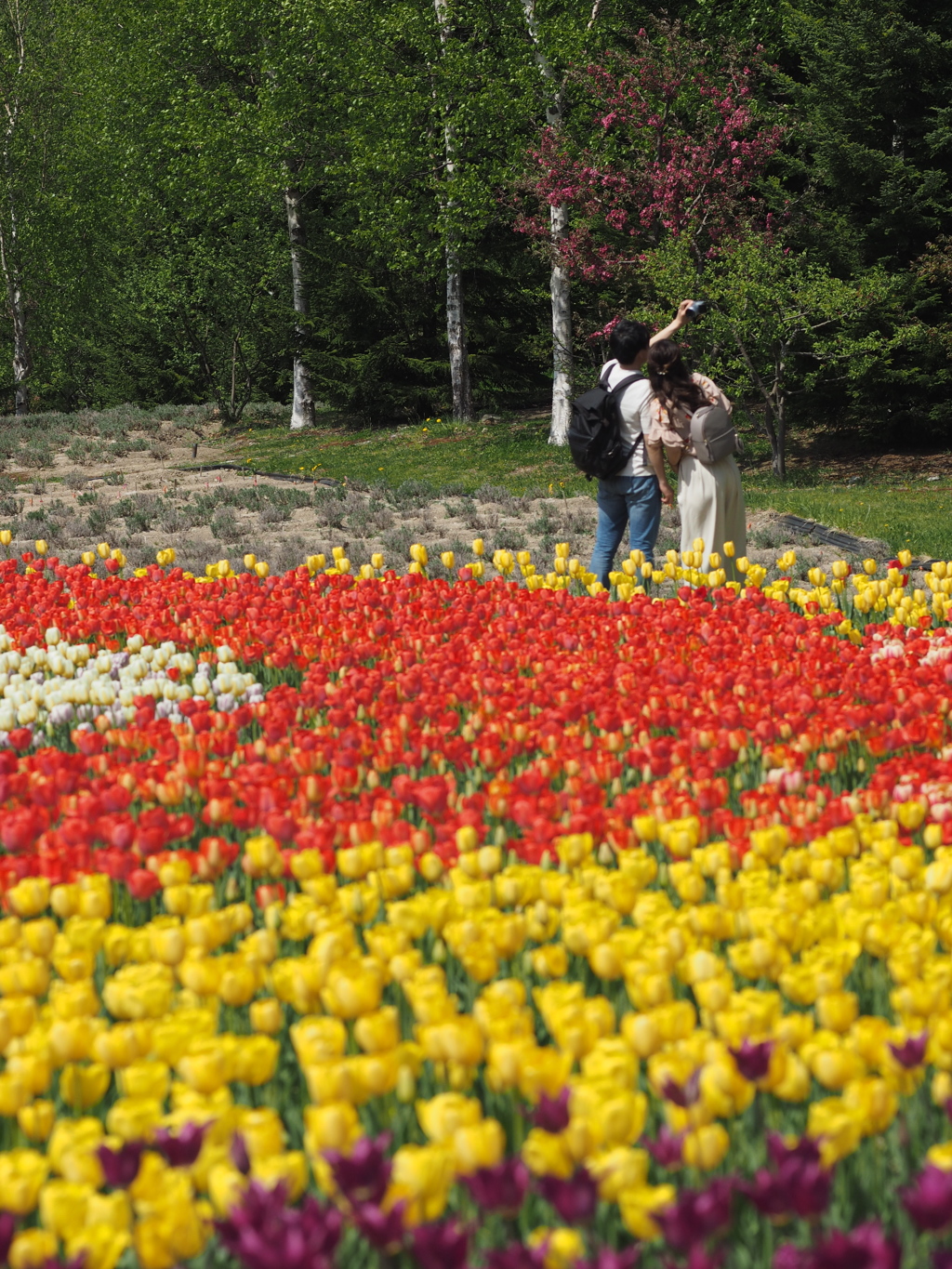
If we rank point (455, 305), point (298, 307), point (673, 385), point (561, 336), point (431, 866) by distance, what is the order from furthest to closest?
point (298, 307) → point (455, 305) → point (561, 336) → point (673, 385) → point (431, 866)

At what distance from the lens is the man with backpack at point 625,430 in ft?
24.5

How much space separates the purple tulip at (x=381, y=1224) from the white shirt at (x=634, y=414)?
630cm

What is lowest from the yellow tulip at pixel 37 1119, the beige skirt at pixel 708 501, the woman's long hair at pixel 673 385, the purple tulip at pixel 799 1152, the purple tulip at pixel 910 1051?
the yellow tulip at pixel 37 1119

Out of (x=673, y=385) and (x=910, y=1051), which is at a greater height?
(x=673, y=385)

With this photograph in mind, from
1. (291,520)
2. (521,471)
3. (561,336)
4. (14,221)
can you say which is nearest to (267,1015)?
(291,520)

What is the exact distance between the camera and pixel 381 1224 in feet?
5.08

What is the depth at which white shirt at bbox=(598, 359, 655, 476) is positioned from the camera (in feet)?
24.6

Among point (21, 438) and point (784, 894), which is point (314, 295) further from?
point (784, 894)

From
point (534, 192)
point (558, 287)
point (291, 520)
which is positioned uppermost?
point (534, 192)

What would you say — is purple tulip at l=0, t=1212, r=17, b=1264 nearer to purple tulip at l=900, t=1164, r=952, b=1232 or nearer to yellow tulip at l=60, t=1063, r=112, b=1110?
yellow tulip at l=60, t=1063, r=112, b=1110

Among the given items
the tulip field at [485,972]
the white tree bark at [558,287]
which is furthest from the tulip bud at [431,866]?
the white tree bark at [558,287]

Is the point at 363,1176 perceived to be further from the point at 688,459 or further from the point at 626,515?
the point at 626,515

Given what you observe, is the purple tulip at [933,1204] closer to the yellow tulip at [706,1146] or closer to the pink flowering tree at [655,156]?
the yellow tulip at [706,1146]

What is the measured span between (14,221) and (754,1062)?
35.9 metres
